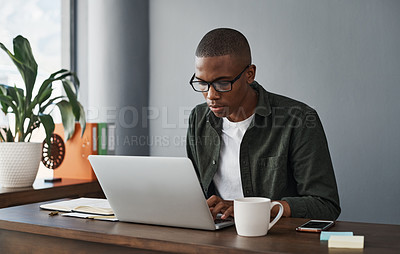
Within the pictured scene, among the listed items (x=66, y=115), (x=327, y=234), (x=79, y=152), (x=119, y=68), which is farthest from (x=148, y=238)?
(x=119, y=68)

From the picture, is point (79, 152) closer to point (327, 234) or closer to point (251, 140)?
point (251, 140)

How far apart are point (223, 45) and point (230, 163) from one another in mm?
475

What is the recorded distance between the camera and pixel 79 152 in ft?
8.93

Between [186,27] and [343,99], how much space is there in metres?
1.16

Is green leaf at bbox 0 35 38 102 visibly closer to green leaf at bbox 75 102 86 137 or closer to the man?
green leaf at bbox 75 102 86 137

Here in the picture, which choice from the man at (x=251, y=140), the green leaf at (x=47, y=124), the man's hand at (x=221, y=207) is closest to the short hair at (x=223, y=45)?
the man at (x=251, y=140)

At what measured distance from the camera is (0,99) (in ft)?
7.41

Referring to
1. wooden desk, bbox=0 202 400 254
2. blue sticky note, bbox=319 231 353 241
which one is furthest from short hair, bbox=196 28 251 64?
blue sticky note, bbox=319 231 353 241

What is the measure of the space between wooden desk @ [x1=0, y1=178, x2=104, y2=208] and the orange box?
6cm

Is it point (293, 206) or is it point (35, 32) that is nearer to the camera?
point (293, 206)

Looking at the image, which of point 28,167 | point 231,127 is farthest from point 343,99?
point 28,167

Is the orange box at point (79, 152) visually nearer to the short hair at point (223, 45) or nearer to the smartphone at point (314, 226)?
the short hair at point (223, 45)

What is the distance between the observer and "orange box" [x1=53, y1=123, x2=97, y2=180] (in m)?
2.70

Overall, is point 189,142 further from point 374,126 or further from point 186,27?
point 186,27
